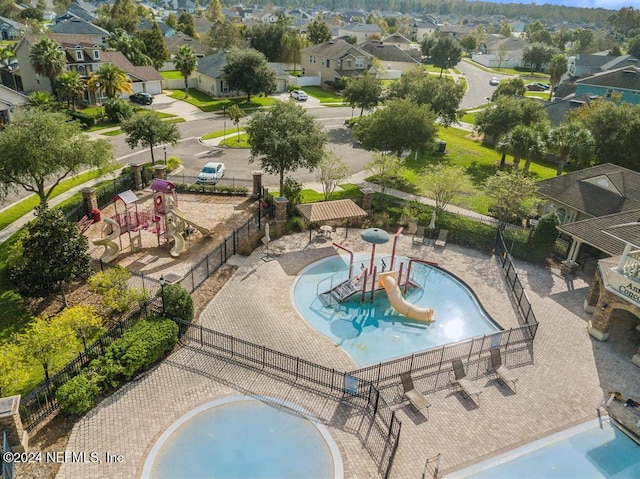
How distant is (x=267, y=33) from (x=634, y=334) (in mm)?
88512

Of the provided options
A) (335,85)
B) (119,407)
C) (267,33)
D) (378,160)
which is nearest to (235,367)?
(119,407)

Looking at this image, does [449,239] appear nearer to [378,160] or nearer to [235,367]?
[378,160]

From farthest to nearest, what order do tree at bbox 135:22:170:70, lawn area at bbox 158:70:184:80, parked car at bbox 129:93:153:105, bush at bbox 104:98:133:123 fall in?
lawn area at bbox 158:70:184:80 → tree at bbox 135:22:170:70 → parked car at bbox 129:93:153:105 → bush at bbox 104:98:133:123

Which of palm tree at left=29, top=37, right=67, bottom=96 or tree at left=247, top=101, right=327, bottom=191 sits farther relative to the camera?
palm tree at left=29, top=37, right=67, bottom=96

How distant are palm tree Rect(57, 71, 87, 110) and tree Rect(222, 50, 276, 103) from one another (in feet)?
63.3

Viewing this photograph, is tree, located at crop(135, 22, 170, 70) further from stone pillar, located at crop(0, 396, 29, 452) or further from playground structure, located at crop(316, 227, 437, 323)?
stone pillar, located at crop(0, 396, 29, 452)

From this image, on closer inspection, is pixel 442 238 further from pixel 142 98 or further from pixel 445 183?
pixel 142 98

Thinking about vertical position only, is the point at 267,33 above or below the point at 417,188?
above

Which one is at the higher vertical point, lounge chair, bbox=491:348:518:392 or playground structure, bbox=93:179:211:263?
playground structure, bbox=93:179:211:263

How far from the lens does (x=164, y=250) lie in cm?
2958

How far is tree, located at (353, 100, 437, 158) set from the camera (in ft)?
138

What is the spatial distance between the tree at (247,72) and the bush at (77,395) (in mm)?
57277

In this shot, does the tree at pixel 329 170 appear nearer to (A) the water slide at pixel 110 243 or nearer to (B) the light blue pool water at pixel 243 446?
(A) the water slide at pixel 110 243

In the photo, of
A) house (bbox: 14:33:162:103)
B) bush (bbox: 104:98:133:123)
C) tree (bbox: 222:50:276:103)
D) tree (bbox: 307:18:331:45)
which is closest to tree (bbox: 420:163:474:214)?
bush (bbox: 104:98:133:123)
